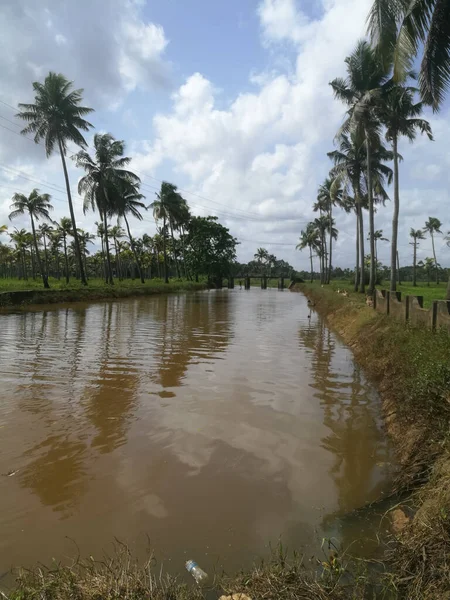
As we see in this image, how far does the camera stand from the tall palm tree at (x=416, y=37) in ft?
31.8

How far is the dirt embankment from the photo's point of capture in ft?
8.04

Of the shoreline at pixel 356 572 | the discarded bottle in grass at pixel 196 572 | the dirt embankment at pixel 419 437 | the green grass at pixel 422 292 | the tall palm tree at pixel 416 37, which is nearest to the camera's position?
the shoreline at pixel 356 572

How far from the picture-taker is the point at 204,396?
722cm

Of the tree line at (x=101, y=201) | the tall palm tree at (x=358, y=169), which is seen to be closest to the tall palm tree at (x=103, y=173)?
the tree line at (x=101, y=201)

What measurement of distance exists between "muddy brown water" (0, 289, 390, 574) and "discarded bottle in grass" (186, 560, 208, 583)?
0.47 ft

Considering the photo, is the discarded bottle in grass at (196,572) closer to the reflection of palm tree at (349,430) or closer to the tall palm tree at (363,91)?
the reflection of palm tree at (349,430)

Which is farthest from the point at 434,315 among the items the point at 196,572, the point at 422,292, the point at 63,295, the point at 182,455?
the point at 63,295

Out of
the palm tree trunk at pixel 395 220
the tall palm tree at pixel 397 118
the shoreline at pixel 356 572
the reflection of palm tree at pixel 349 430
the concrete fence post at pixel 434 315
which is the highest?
the tall palm tree at pixel 397 118

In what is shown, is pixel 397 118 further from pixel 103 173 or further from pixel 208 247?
pixel 208 247

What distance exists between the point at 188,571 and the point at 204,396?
169 inches

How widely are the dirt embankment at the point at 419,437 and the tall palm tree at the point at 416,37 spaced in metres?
6.85

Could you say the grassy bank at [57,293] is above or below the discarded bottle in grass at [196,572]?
above

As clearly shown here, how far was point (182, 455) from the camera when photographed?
4883 millimetres

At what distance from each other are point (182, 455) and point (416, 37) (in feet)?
38.5
